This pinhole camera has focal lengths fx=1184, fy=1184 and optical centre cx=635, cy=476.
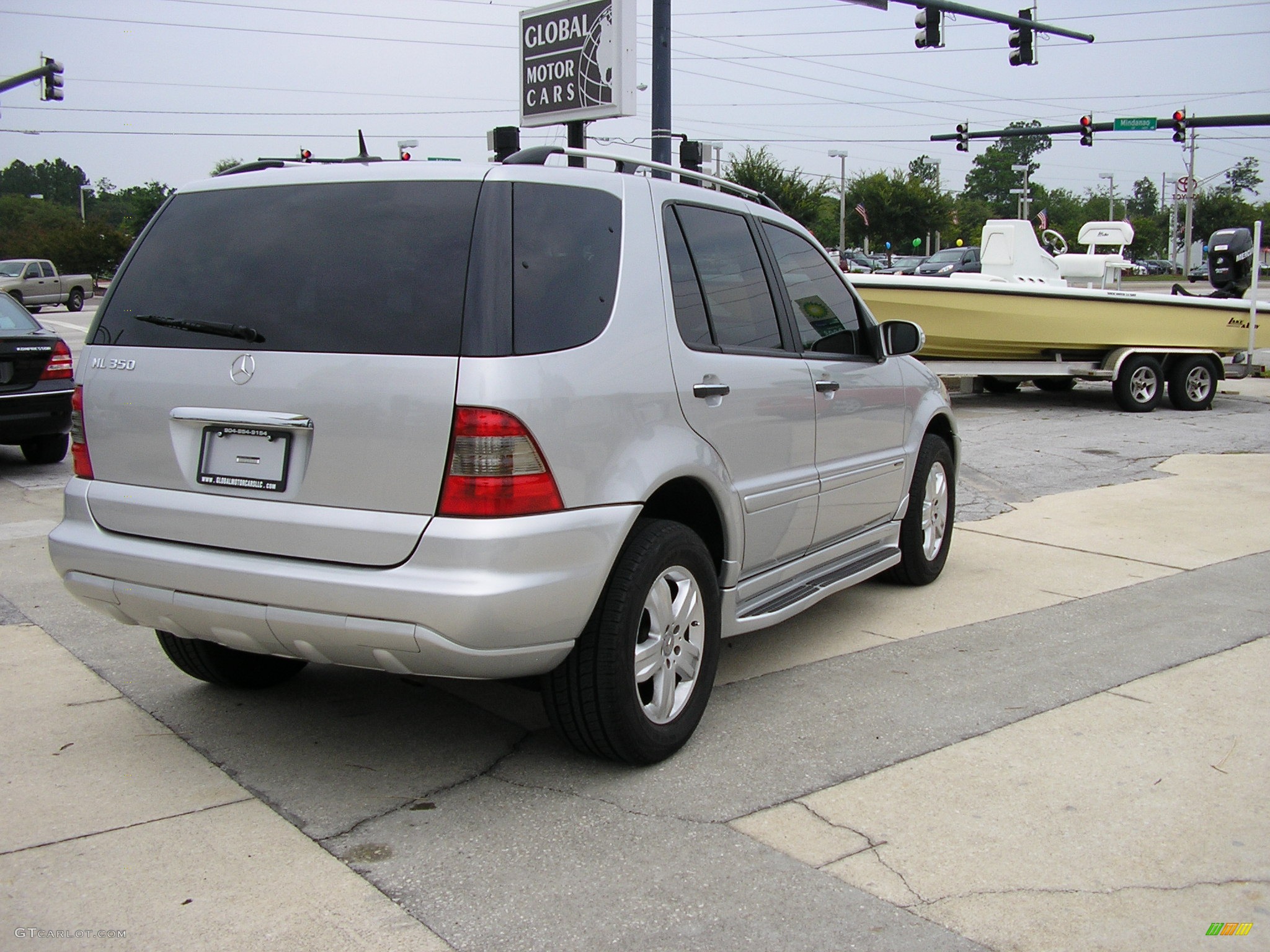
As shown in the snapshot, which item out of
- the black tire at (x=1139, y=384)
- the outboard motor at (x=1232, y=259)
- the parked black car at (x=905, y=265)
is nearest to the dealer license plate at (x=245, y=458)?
the black tire at (x=1139, y=384)

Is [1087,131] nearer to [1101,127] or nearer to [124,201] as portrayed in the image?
[1101,127]

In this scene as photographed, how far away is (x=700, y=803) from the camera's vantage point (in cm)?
346

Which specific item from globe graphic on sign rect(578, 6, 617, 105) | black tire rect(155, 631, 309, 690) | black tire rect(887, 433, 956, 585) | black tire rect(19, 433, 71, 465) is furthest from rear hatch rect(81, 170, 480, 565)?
globe graphic on sign rect(578, 6, 617, 105)

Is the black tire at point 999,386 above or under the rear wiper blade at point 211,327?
under

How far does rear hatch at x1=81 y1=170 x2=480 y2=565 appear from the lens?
10.5ft

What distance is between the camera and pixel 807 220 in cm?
5450

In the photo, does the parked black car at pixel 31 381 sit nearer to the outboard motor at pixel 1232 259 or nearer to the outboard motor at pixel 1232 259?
the outboard motor at pixel 1232 259

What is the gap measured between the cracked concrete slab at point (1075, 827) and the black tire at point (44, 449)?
8.58 meters

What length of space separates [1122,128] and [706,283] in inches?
1118

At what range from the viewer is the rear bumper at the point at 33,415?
30.1 feet

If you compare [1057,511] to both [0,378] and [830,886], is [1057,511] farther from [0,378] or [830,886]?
[0,378]

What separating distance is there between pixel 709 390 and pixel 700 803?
4.26ft

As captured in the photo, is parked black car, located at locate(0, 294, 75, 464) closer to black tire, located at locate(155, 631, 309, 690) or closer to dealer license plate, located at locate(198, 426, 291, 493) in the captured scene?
black tire, located at locate(155, 631, 309, 690)

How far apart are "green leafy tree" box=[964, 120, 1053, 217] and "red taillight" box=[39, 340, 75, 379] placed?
5009 inches
